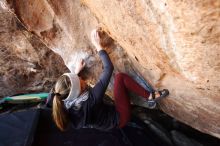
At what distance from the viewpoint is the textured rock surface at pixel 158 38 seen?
128 centimetres

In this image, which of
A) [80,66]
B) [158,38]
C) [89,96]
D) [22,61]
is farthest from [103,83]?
[22,61]

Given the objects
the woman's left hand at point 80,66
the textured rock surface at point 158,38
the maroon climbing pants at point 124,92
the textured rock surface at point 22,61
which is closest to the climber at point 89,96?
the maroon climbing pants at point 124,92

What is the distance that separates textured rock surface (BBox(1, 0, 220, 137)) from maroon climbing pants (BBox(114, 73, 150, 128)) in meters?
0.14

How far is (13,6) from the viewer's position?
2.49m

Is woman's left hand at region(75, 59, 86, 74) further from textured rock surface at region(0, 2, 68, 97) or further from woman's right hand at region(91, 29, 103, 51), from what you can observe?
textured rock surface at region(0, 2, 68, 97)

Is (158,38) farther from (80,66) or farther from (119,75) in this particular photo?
(80,66)

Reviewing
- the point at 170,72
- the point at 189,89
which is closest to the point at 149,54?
A: the point at 170,72

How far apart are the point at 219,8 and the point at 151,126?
2.63m

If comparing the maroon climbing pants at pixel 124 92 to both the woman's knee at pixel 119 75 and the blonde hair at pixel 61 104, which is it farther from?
the blonde hair at pixel 61 104

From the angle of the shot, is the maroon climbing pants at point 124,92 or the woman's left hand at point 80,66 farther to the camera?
the woman's left hand at point 80,66

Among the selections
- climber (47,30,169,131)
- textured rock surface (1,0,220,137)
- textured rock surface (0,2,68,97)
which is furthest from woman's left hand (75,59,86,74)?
textured rock surface (0,2,68,97)

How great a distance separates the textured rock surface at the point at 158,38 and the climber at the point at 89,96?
161 millimetres

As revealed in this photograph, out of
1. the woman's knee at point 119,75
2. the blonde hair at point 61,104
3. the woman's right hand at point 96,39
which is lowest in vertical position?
the blonde hair at point 61,104

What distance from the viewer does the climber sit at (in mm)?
2221
